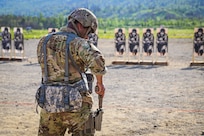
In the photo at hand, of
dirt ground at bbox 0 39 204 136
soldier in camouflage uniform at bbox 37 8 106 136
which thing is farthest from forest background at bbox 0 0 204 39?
soldier in camouflage uniform at bbox 37 8 106 136

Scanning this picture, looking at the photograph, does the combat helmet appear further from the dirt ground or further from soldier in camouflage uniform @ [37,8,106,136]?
the dirt ground

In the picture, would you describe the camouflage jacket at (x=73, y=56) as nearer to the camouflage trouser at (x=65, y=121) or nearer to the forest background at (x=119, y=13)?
the camouflage trouser at (x=65, y=121)

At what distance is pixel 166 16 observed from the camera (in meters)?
84.8

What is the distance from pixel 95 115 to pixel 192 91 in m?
5.41

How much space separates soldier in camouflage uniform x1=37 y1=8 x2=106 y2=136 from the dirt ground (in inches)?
82.6

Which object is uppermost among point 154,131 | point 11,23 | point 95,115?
point 11,23

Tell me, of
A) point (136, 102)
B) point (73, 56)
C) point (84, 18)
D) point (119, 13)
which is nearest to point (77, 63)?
point (73, 56)

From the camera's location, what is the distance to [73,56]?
127 inches

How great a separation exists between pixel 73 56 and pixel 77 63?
0.24 feet

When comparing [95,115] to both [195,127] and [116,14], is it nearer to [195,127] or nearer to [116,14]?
[195,127]

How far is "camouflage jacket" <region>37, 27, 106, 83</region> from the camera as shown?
3.14m

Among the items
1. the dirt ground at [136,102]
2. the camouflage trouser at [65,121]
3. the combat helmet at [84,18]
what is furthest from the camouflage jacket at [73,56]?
the dirt ground at [136,102]

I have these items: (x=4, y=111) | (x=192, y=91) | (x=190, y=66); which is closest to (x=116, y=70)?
(x=190, y=66)

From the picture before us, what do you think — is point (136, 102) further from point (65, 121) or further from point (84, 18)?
point (84, 18)
